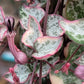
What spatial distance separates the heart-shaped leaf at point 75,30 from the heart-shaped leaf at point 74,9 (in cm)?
8

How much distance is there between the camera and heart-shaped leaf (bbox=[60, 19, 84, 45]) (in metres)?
0.28

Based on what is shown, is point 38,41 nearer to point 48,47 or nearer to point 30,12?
point 48,47

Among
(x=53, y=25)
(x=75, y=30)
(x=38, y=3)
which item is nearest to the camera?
(x=75, y=30)

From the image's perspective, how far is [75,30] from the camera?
0.31 m

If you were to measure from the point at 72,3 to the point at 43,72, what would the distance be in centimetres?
20

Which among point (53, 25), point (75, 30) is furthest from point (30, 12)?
point (75, 30)

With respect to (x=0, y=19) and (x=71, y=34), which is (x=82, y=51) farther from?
(x=0, y=19)

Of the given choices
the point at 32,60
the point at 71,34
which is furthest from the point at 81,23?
the point at 32,60

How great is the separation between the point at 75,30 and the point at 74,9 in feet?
0.44

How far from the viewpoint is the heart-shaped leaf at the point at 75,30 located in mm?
279

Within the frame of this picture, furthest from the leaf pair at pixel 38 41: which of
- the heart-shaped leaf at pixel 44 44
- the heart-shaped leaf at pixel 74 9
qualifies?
the heart-shaped leaf at pixel 74 9

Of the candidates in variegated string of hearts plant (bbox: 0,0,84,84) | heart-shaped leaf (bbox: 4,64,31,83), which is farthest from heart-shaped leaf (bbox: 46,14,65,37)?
heart-shaped leaf (bbox: 4,64,31,83)

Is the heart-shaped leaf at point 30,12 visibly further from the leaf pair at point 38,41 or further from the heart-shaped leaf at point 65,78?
the heart-shaped leaf at point 65,78

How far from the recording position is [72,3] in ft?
1.39
